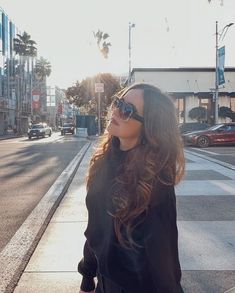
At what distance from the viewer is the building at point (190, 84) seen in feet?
165

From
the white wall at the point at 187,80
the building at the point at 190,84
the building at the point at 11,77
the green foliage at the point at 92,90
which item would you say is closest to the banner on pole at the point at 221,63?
the building at the point at 190,84

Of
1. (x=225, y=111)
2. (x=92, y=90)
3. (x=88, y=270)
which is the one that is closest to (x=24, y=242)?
(x=88, y=270)

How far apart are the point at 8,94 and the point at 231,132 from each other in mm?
44044

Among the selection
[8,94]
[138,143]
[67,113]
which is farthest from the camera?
[67,113]

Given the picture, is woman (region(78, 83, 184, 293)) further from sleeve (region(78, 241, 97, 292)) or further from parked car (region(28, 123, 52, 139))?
parked car (region(28, 123, 52, 139))

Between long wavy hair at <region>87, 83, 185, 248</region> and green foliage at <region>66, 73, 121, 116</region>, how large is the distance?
2397 inches

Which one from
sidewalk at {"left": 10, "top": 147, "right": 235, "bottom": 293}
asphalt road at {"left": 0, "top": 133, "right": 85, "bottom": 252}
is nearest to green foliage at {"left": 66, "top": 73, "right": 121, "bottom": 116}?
asphalt road at {"left": 0, "top": 133, "right": 85, "bottom": 252}

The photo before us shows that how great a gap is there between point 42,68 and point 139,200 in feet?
333

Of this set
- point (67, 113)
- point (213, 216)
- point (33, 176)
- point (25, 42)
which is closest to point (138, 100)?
point (213, 216)

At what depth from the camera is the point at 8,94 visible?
64625mm

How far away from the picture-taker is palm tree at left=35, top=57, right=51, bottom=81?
3927 inches

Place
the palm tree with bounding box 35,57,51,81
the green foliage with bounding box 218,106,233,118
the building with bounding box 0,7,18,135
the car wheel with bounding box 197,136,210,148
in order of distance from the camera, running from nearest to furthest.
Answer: the car wheel with bounding box 197,136,210,148 < the green foliage with bounding box 218,106,233,118 < the building with bounding box 0,7,18,135 < the palm tree with bounding box 35,57,51,81

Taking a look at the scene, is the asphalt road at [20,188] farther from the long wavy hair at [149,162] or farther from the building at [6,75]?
the building at [6,75]

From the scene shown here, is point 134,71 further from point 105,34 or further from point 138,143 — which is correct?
point 138,143
